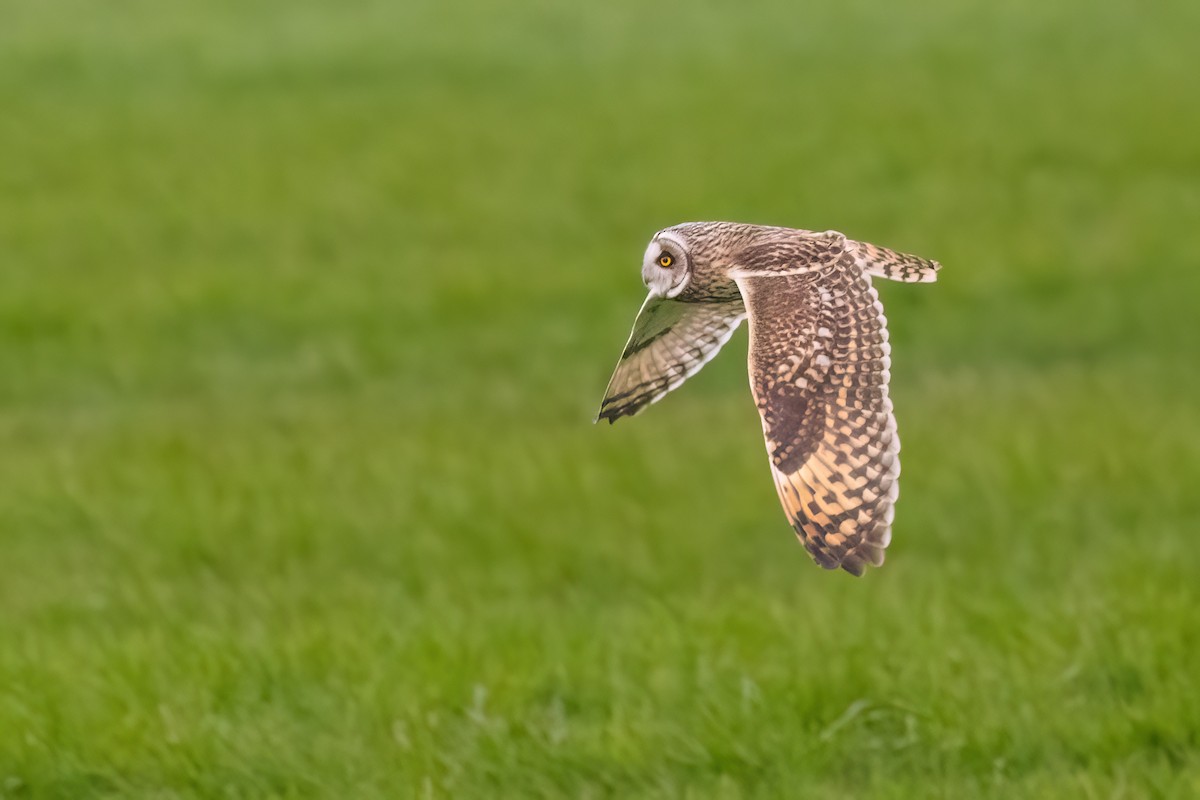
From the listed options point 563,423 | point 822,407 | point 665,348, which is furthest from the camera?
point 563,423

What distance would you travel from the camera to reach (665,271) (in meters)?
1.78

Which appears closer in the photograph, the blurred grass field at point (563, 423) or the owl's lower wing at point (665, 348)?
the owl's lower wing at point (665, 348)

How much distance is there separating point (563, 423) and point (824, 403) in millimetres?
7026

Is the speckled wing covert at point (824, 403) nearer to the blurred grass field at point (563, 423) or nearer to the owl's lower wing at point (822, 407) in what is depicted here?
the owl's lower wing at point (822, 407)

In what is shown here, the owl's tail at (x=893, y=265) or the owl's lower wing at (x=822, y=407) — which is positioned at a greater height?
the owl's tail at (x=893, y=265)

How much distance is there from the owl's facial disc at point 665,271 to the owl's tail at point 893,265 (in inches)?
7.4

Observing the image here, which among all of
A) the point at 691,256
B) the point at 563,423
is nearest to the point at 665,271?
the point at 691,256

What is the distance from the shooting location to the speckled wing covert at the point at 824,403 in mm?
1719

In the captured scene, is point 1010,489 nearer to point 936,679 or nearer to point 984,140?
point 936,679

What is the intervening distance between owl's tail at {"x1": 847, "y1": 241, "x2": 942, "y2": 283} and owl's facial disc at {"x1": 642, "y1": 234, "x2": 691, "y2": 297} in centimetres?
19

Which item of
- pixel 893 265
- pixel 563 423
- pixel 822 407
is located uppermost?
pixel 893 265

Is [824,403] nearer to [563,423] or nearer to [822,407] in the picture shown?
[822,407]

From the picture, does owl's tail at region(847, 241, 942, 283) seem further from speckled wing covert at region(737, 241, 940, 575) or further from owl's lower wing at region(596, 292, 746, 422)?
owl's lower wing at region(596, 292, 746, 422)

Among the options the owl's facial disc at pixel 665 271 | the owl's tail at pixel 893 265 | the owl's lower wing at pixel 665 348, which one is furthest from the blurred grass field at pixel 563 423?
the owl's facial disc at pixel 665 271
